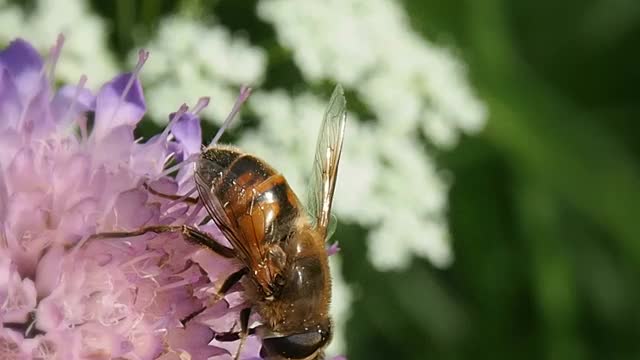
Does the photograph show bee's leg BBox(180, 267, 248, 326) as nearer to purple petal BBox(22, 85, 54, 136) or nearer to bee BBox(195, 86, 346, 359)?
bee BBox(195, 86, 346, 359)

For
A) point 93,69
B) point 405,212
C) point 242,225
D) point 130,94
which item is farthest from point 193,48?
point 242,225

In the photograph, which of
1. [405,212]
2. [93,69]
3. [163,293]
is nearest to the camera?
[163,293]

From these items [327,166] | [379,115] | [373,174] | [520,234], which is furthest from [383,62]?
[327,166]

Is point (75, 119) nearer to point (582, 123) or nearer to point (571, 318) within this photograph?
point (571, 318)

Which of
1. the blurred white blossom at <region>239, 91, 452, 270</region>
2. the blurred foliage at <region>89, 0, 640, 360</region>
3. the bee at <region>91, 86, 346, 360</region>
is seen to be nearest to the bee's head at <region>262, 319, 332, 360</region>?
the bee at <region>91, 86, 346, 360</region>

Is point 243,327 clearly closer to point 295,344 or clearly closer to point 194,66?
point 295,344

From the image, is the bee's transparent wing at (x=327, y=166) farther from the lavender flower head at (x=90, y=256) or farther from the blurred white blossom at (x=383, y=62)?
the blurred white blossom at (x=383, y=62)

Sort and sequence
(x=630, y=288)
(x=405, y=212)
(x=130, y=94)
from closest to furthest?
(x=130, y=94) → (x=405, y=212) → (x=630, y=288)
